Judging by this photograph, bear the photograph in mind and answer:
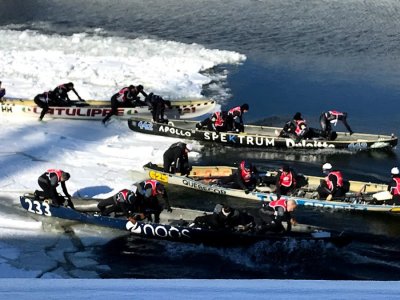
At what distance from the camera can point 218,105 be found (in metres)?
24.9

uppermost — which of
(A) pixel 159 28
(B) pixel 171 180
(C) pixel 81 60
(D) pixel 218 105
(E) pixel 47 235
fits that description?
(A) pixel 159 28

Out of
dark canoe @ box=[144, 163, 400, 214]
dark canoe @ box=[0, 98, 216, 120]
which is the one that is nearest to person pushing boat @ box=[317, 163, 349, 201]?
dark canoe @ box=[144, 163, 400, 214]

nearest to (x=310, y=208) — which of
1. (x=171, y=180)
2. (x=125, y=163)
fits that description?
(x=171, y=180)

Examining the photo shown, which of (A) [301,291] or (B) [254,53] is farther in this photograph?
(B) [254,53]

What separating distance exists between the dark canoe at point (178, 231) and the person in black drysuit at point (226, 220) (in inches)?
10.5

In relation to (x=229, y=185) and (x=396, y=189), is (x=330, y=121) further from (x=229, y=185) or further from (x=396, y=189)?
(x=229, y=185)

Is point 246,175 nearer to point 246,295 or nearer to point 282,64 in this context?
point 246,295

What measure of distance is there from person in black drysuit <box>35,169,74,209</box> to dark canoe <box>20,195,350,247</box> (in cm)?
21

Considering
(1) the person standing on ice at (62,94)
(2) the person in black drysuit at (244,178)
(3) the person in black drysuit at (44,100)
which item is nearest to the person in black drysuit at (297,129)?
(2) the person in black drysuit at (244,178)

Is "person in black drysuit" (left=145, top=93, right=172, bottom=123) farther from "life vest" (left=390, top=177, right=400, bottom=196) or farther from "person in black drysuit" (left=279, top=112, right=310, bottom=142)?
"life vest" (left=390, top=177, right=400, bottom=196)

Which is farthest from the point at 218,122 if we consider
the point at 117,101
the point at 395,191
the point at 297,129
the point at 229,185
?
the point at 395,191

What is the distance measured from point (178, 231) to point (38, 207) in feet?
11.3

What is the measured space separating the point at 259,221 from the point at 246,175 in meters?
2.51

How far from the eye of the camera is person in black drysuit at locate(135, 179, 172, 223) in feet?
47.2
